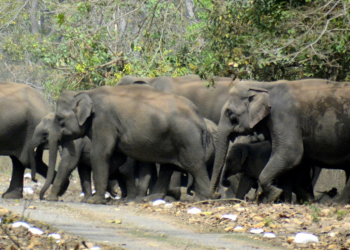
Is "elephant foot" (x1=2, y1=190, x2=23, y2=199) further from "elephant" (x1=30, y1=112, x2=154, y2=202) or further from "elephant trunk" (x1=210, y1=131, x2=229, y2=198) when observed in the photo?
"elephant trunk" (x1=210, y1=131, x2=229, y2=198)

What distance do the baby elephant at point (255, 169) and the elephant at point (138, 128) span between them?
869 mm

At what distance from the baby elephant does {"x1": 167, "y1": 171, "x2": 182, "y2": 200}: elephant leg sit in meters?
0.78

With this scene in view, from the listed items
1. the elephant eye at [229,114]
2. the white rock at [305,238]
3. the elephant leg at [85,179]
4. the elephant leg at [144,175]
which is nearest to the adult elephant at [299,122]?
the elephant eye at [229,114]

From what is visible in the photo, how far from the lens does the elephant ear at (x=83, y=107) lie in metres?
11.6

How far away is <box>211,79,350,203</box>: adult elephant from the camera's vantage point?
34.8 ft

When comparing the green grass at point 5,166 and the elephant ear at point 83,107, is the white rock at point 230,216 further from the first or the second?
the green grass at point 5,166

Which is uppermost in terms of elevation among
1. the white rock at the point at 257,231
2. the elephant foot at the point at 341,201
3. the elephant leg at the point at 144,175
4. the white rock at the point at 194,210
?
the white rock at the point at 257,231

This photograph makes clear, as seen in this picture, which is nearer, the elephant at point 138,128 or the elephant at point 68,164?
A: the elephant at point 138,128

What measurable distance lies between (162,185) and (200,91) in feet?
10.3

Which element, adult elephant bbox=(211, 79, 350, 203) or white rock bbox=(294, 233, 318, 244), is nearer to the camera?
white rock bbox=(294, 233, 318, 244)

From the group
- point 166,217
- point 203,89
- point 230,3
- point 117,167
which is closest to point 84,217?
point 166,217

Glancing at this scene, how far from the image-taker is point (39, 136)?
1238 centimetres

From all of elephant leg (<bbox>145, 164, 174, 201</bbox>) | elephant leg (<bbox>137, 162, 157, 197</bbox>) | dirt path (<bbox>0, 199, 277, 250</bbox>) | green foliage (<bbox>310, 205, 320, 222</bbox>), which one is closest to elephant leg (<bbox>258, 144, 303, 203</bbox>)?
elephant leg (<bbox>145, 164, 174, 201</bbox>)

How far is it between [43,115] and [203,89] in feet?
10.1
